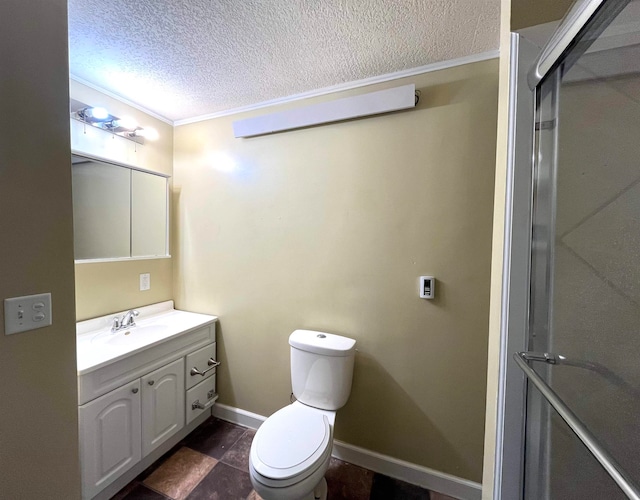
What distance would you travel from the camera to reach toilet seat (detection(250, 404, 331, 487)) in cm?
105

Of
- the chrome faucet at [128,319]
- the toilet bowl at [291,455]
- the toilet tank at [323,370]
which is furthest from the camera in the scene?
the chrome faucet at [128,319]

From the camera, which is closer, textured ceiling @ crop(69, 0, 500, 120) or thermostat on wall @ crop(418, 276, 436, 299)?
textured ceiling @ crop(69, 0, 500, 120)

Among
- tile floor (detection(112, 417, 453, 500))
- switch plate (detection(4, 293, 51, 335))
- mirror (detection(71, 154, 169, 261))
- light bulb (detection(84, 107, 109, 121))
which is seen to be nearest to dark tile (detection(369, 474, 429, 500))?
tile floor (detection(112, 417, 453, 500))

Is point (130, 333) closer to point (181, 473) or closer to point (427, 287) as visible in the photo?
point (181, 473)

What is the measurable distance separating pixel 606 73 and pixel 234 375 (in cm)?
232

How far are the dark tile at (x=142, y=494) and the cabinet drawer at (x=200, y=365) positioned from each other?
51cm

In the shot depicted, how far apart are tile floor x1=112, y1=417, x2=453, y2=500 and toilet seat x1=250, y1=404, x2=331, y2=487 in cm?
45

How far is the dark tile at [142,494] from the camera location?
52.8 inches

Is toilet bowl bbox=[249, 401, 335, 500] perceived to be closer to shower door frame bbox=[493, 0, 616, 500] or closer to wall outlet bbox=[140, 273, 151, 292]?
shower door frame bbox=[493, 0, 616, 500]

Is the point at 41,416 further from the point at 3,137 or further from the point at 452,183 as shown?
the point at 452,183

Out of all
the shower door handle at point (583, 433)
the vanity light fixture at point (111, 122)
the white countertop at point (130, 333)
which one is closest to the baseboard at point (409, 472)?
the shower door handle at point (583, 433)

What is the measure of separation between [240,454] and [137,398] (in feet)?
2.41

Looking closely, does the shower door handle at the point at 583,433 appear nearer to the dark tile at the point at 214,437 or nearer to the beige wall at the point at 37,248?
the beige wall at the point at 37,248

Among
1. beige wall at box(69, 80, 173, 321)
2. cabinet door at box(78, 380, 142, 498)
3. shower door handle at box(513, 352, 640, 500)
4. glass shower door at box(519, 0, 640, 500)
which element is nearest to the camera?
shower door handle at box(513, 352, 640, 500)
